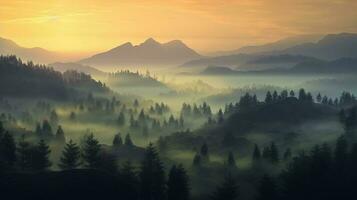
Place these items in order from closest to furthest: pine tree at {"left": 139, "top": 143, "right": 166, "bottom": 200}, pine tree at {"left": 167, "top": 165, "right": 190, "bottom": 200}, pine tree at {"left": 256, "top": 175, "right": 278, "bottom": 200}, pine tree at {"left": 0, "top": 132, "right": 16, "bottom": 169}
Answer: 1. pine tree at {"left": 167, "top": 165, "right": 190, "bottom": 200}
2. pine tree at {"left": 139, "top": 143, "right": 166, "bottom": 200}
3. pine tree at {"left": 256, "top": 175, "right": 278, "bottom": 200}
4. pine tree at {"left": 0, "top": 132, "right": 16, "bottom": 169}

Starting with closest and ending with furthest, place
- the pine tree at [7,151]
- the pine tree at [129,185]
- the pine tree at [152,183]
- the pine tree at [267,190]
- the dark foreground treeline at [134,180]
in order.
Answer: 1. the dark foreground treeline at [134,180]
2. the pine tree at [129,185]
3. the pine tree at [152,183]
4. the pine tree at [267,190]
5. the pine tree at [7,151]

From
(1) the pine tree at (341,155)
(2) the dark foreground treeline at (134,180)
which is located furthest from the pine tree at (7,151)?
(1) the pine tree at (341,155)

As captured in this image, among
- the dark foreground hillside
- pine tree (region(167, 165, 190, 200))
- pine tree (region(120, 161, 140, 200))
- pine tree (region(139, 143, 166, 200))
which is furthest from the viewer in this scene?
pine tree (region(139, 143, 166, 200))

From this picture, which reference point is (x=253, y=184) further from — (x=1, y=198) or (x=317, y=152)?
(x=1, y=198)

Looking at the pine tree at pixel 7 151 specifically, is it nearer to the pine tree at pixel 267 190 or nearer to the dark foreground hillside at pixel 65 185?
the dark foreground hillside at pixel 65 185

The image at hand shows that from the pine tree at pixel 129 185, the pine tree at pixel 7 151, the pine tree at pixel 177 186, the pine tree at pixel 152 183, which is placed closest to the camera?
the pine tree at pixel 129 185

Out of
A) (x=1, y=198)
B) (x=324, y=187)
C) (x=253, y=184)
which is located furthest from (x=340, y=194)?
(x=1, y=198)

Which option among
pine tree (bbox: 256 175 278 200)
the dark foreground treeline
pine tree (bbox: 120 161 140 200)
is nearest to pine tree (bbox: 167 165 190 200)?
the dark foreground treeline

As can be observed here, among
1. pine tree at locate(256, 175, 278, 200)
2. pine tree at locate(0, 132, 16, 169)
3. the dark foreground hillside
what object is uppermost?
pine tree at locate(0, 132, 16, 169)

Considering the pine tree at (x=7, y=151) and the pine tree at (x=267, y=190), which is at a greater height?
the pine tree at (x=7, y=151)

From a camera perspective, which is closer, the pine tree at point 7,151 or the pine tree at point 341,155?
the pine tree at point 7,151

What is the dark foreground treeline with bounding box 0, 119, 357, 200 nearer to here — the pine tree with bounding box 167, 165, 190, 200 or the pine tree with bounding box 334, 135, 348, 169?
the pine tree with bounding box 167, 165, 190, 200
